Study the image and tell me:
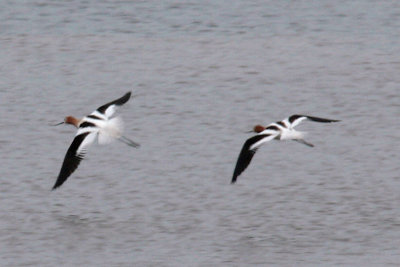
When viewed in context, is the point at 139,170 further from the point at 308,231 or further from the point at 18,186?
the point at 308,231

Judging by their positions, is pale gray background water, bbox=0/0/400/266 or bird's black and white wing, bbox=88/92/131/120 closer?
A: pale gray background water, bbox=0/0/400/266

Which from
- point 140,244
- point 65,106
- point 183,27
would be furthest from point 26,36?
point 140,244

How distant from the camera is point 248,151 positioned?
11.8 metres

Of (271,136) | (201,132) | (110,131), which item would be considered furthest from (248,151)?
(201,132)

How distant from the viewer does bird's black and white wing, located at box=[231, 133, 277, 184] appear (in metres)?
11.5

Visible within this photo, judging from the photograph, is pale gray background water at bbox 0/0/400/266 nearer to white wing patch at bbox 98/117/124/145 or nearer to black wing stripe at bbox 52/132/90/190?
black wing stripe at bbox 52/132/90/190

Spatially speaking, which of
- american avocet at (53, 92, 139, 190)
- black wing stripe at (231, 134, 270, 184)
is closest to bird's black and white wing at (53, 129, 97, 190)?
american avocet at (53, 92, 139, 190)

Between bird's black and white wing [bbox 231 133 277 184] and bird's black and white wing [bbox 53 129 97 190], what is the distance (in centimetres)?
148

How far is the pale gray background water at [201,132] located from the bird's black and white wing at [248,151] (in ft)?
1.86

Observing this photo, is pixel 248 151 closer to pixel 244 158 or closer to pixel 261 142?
pixel 244 158

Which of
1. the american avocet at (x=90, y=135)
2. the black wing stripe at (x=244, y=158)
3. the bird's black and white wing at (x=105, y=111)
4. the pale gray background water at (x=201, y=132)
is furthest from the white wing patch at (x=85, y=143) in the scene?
the black wing stripe at (x=244, y=158)

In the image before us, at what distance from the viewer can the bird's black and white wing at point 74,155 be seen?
11336mm

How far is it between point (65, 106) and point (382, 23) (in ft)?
20.1

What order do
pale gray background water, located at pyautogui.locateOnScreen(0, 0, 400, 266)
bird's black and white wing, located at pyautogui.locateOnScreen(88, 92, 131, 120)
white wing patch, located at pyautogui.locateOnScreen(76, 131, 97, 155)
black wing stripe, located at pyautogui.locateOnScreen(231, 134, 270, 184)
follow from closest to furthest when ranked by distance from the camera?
pale gray background water, located at pyautogui.locateOnScreen(0, 0, 400, 266) < black wing stripe, located at pyautogui.locateOnScreen(231, 134, 270, 184) < white wing patch, located at pyautogui.locateOnScreen(76, 131, 97, 155) < bird's black and white wing, located at pyautogui.locateOnScreen(88, 92, 131, 120)
